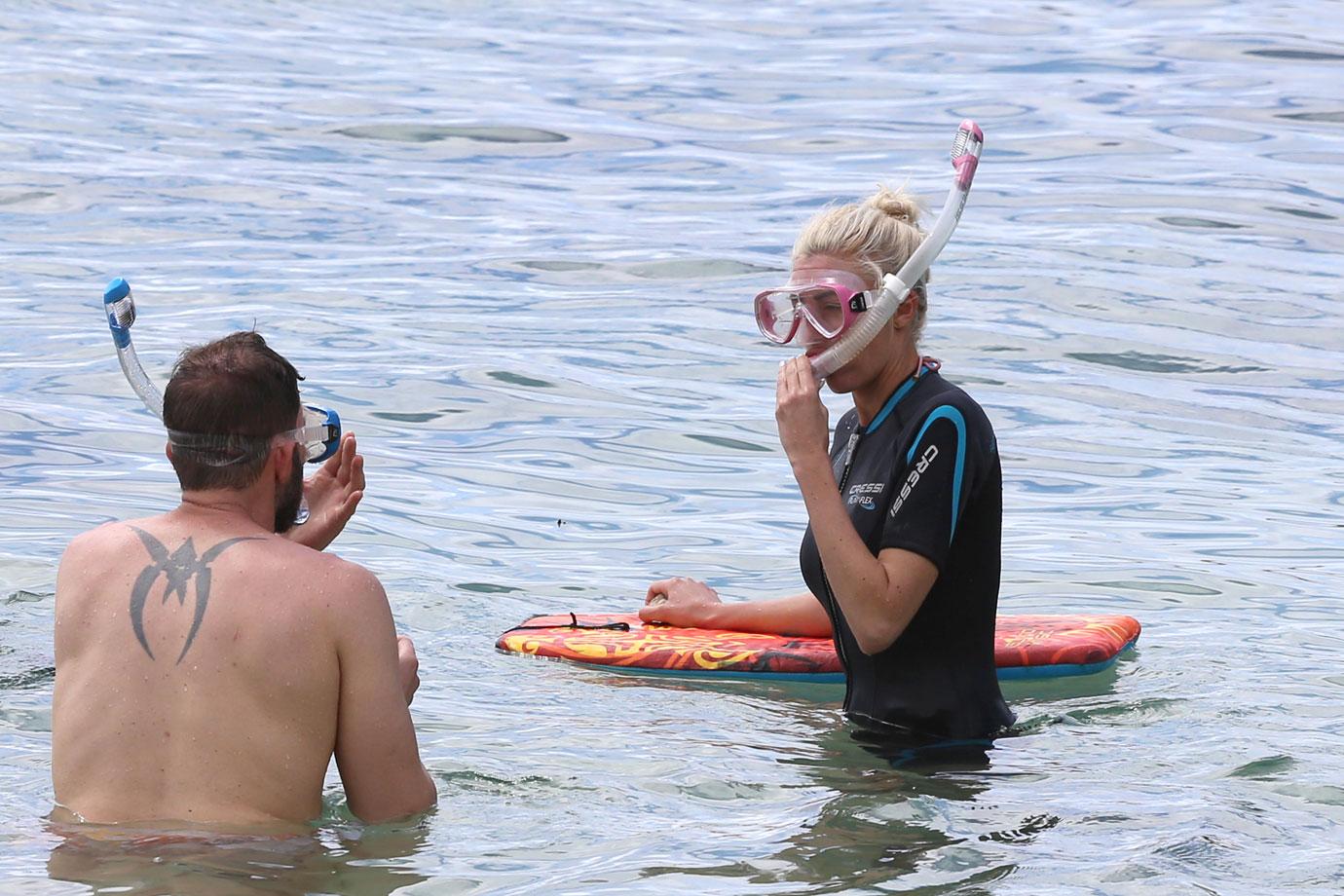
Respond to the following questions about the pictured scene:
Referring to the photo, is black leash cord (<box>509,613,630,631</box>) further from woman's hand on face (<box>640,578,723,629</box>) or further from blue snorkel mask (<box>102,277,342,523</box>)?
blue snorkel mask (<box>102,277,342,523</box>)

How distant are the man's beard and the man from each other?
0.17 ft

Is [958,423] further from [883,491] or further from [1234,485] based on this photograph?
[1234,485]

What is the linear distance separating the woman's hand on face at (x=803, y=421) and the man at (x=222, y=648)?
131 centimetres

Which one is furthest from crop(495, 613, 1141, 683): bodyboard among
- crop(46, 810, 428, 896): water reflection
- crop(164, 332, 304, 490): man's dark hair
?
crop(164, 332, 304, 490): man's dark hair

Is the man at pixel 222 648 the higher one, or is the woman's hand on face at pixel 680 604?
the man at pixel 222 648

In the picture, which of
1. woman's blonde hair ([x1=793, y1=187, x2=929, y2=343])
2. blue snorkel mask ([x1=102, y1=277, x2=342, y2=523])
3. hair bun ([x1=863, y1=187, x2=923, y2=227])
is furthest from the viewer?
hair bun ([x1=863, y1=187, x2=923, y2=227])

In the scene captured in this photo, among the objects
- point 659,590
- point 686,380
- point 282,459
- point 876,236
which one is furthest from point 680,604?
point 686,380

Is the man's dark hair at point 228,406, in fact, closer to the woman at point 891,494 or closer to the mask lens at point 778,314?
the woman at point 891,494

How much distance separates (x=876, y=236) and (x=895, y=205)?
0.16 m

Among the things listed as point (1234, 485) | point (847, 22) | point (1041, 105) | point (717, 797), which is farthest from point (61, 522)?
point (847, 22)

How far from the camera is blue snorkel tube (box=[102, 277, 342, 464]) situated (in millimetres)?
4230

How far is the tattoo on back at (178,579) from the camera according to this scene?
393 cm

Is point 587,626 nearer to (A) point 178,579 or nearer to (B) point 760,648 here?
(B) point 760,648

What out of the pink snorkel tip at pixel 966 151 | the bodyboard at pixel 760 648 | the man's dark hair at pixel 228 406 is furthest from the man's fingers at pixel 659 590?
the man's dark hair at pixel 228 406
